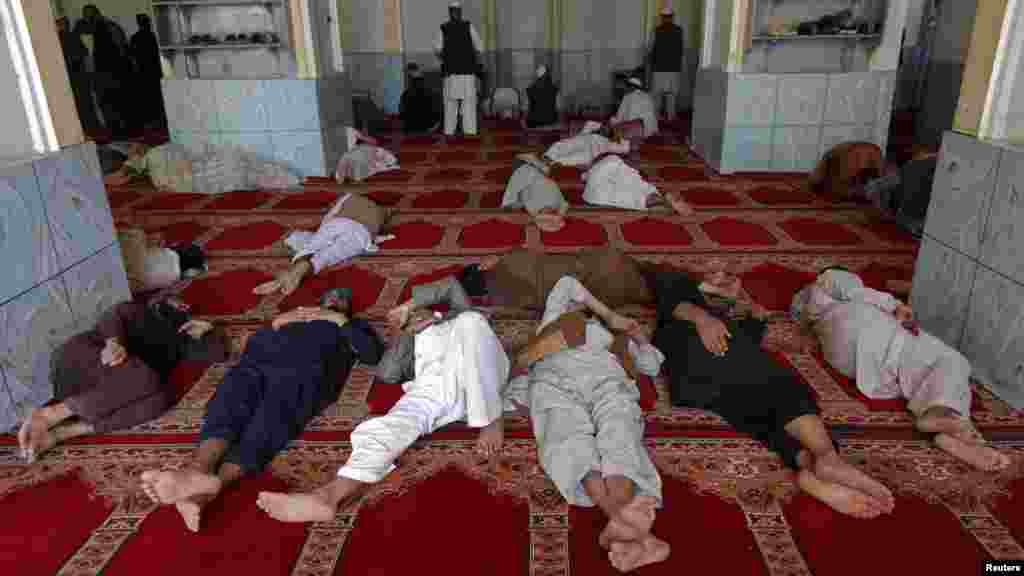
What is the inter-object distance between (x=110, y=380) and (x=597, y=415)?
1455mm

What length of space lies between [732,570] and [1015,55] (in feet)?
6.34

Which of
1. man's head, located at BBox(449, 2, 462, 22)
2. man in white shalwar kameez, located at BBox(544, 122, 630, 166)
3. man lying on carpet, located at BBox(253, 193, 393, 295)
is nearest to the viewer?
man lying on carpet, located at BBox(253, 193, 393, 295)

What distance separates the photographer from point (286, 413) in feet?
6.42

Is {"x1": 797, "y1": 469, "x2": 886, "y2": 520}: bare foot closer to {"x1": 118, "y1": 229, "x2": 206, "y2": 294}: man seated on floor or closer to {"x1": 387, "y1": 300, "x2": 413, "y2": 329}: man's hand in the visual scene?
{"x1": 387, "y1": 300, "x2": 413, "y2": 329}: man's hand

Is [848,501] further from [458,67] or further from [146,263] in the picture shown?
[458,67]

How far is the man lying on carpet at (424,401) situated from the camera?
1.65 m

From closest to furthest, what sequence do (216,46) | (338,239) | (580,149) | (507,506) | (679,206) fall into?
(507,506) → (338,239) → (679,206) → (216,46) → (580,149)

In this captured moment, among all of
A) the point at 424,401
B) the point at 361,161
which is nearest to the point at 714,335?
the point at 424,401

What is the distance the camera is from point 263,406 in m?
1.94

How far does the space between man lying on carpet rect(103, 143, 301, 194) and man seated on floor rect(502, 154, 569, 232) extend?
77.5 inches

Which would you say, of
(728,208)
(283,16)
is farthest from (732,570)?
(283,16)

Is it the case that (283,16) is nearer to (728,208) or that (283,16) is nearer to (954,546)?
(728,208)

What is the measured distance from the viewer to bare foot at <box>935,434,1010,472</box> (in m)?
1.78

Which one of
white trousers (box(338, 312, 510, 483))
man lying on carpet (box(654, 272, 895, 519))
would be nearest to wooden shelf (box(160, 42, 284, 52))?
white trousers (box(338, 312, 510, 483))
